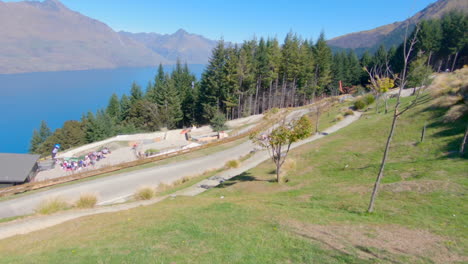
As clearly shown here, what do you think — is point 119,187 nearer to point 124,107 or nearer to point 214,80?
point 214,80

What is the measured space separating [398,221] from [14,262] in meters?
11.0

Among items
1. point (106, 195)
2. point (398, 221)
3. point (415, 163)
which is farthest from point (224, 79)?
point (398, 221)

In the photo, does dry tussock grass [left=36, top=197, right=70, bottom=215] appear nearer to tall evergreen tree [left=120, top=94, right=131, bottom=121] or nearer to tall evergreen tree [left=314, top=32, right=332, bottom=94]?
tall evergreen tree [left=314, top=32, right=332, bottom=94]

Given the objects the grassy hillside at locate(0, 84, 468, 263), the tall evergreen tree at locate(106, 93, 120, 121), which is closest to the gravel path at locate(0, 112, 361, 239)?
the grassy hillside at locate(0, 84, 468, 263)

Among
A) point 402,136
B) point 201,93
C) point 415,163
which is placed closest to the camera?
point 415,163

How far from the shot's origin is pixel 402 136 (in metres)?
17.5

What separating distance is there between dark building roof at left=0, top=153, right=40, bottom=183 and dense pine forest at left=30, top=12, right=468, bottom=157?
29.1 m

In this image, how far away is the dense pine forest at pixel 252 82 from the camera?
181ft

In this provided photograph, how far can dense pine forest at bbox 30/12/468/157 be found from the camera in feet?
181

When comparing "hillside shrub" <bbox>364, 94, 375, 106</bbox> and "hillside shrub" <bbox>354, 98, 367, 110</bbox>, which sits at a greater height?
"hillside shrub" <bbox>364, 94, 375, 106</bbox>

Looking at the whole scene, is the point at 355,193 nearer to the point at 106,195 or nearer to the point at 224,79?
the point at 106,195

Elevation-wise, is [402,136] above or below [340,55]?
below

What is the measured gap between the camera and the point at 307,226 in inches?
309

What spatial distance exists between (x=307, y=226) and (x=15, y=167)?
33172 mm
